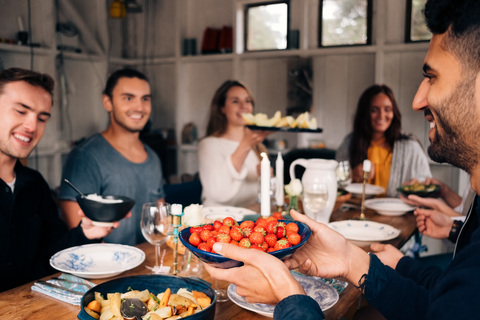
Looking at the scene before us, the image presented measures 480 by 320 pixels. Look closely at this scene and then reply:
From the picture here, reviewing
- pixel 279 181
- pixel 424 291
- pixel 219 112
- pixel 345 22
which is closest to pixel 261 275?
pixel 424 291

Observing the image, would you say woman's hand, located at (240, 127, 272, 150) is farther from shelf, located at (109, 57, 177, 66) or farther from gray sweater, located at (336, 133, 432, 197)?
shelf, located at (109, 57, 177, 66)

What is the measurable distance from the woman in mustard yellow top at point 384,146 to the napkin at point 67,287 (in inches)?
94.6

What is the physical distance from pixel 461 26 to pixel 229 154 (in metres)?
2.16

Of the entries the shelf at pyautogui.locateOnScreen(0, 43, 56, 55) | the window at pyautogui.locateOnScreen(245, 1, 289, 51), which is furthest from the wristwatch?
the shelf at pyautogui.locateOnScreen(0, 43, 56, 55)

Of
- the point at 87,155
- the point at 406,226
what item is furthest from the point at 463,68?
the point at 87,155

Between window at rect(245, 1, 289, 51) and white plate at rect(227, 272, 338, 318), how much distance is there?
155 inches

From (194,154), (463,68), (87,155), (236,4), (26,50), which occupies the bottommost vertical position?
(194,154)

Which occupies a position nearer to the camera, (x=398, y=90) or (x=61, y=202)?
(x=61, y=202)

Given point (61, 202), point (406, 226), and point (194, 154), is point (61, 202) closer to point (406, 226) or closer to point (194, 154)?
point (406, 226)

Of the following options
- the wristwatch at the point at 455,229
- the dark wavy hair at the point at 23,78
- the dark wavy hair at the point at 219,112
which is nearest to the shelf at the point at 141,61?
the dark wavy hair at the point at 219,112

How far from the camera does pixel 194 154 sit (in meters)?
5.46

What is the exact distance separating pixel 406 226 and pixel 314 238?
1022mm

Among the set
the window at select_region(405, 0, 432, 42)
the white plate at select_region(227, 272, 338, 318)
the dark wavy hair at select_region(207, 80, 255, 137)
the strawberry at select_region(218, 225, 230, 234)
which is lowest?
the white plate at select_region(227, 272, 338, 318)

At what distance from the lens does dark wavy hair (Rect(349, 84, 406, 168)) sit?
3.47m
